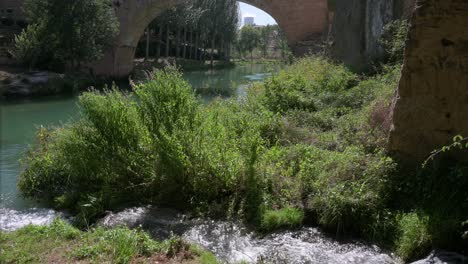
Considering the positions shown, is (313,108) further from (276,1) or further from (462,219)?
(276,1)

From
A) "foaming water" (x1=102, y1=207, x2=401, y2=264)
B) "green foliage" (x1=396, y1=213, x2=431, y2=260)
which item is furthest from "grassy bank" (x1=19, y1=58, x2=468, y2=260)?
"foaming water" (x1=102, y1=207, x2=401, y2=264)

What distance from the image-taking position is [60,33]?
21.4 meters

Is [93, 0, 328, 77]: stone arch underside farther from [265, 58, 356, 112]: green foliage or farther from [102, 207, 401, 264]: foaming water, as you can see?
[102, 207, 401, 264]: foaming water

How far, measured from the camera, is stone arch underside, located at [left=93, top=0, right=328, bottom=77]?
83.1 feet

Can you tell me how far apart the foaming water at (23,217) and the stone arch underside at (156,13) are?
18.9 meters

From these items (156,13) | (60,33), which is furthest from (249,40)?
(60,33)

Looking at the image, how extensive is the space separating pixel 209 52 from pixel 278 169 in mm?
44455

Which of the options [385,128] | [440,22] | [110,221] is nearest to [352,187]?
[385,128]

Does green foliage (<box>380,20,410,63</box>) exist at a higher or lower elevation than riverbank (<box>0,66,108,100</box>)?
higher

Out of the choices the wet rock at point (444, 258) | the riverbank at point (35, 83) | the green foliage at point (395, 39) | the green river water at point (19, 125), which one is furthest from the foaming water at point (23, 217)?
the riverbank at point (35, 83)

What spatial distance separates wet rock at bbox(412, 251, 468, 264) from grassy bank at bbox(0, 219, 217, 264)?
2.02 m

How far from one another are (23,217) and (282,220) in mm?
3554

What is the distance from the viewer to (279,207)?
5.91 metres

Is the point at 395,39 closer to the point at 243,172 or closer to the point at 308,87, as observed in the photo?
the point at 308,87
